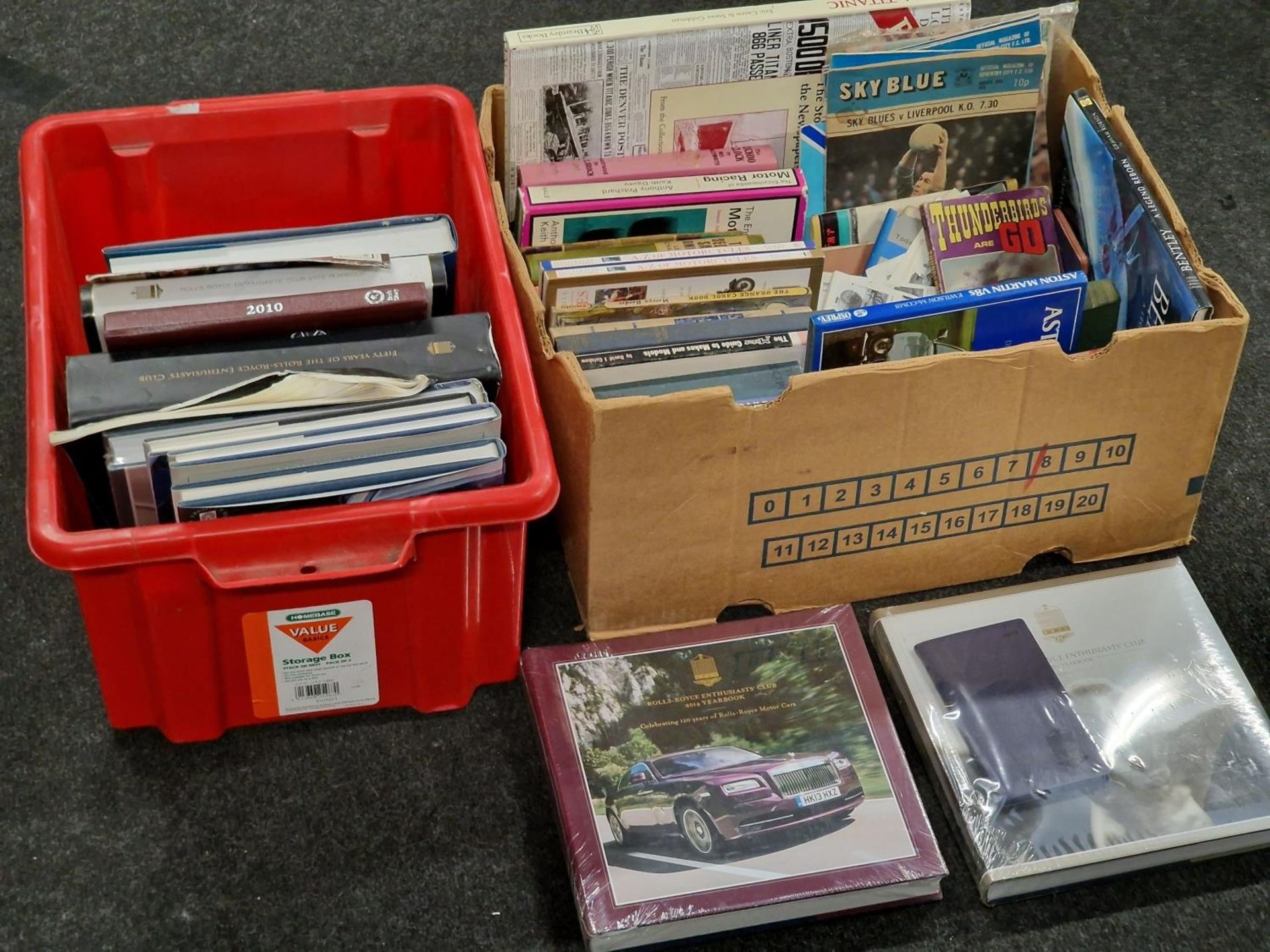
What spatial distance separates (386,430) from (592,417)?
0.51 feet

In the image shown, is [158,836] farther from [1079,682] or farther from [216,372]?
[1079,682]

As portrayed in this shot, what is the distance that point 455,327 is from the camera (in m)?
1.23

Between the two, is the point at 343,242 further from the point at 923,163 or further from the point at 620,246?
the point at 923,163

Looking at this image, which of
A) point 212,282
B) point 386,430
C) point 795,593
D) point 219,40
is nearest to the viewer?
point 386,430

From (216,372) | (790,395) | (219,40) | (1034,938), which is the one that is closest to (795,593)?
(790,395)

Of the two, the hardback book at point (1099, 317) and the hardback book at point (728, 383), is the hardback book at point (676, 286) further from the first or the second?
the hardback book at point (1099, 317)

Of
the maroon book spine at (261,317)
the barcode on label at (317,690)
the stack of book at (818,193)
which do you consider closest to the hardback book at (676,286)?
the stack of book at (818,193)

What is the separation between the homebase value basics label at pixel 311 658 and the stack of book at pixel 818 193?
286 millimetres

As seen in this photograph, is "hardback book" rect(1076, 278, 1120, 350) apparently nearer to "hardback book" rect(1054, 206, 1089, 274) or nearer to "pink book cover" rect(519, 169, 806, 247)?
"hardback book" rect(1054, 206, 1089, 274)

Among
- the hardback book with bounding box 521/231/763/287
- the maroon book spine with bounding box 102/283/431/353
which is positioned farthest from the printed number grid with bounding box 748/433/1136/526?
the maroon book spine with bounding box 102/283/431/353

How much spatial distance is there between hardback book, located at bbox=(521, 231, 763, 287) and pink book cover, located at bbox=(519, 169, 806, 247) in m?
0.01

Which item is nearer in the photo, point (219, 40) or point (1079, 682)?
point (1079, 682)

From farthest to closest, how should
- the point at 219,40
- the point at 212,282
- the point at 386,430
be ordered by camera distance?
1. the point at 219,40
2. the point at 212,282
3. the point at 386,430

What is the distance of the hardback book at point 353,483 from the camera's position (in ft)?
3.62
